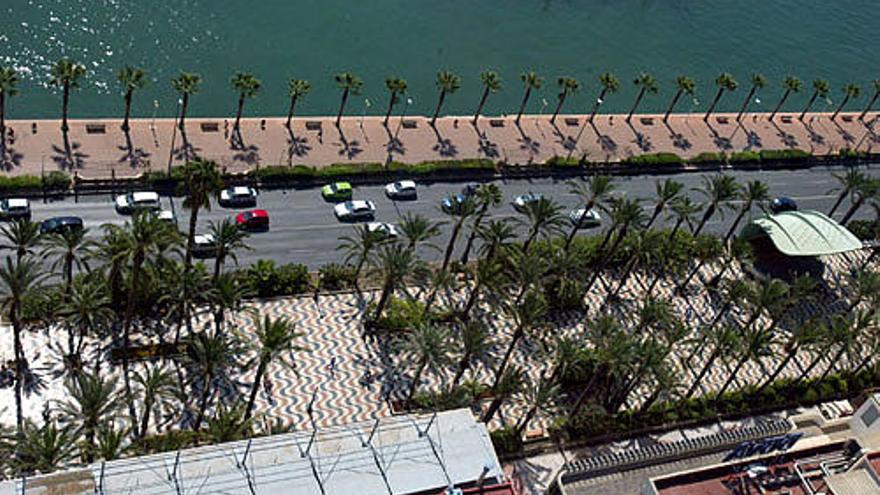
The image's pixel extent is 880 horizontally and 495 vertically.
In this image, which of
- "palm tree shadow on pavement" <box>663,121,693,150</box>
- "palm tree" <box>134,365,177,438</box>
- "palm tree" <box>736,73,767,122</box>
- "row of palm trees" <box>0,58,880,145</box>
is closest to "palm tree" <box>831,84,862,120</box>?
"row of palm trees" <box>0,58,880,145</box>

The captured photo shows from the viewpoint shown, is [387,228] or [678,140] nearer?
[387,228]

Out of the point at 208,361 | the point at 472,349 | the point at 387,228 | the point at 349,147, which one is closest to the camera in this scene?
the point at 208,361

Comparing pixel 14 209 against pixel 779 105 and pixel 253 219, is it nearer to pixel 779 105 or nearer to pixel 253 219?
pixel 253 219

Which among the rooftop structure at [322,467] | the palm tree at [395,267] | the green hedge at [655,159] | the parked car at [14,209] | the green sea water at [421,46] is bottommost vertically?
the rooftop structure at [322,467]

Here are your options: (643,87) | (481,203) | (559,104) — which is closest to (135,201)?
(481,203)

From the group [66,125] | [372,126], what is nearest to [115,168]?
[66,125]

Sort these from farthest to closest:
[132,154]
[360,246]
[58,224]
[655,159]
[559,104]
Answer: [559,104]
[655,159]
[132,154]
[360,246]
[58,224]

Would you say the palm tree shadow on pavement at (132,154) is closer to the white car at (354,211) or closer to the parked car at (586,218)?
the white car at (354,211)

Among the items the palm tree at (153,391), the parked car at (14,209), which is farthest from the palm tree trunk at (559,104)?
the parked car at (14,209)
